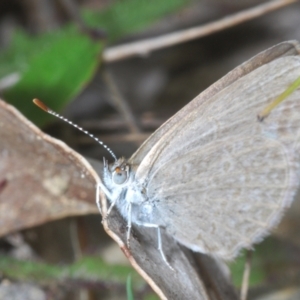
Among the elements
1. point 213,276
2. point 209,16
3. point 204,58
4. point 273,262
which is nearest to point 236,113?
point 213,276

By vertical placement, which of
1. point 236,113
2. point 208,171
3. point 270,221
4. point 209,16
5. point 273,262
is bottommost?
point 273,262

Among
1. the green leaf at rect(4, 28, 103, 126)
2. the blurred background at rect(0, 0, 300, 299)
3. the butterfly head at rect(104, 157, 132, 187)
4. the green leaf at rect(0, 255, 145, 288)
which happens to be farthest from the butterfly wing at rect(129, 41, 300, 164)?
the green leaf at rect(4, 28, 103, 126)

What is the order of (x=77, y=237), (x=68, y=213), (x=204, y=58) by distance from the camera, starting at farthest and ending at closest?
1. (x=204, y=58)
2. (x=77, y=237)
3. (x=68, y=213)

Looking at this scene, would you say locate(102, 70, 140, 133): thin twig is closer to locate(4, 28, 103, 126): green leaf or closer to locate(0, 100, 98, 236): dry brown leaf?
locate(4, 28, 103, 126): green leaf

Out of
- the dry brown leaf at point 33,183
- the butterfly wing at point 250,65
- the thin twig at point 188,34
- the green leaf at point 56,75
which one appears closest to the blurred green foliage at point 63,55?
the green leaf at point 56,75

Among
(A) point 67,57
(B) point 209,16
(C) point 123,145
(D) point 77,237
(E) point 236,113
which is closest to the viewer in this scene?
(E) point 236,113

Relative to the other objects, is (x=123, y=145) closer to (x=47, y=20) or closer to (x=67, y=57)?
(x=67, y=57)
